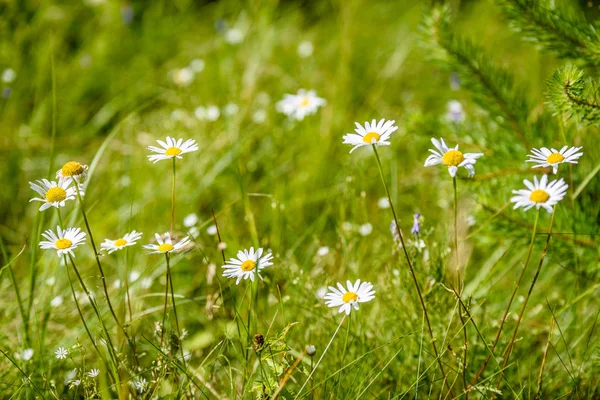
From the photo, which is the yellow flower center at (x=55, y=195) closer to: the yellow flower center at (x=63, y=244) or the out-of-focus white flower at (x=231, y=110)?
the yellow flower center at (x=63, y=244)

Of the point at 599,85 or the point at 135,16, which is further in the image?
the point at 135,16

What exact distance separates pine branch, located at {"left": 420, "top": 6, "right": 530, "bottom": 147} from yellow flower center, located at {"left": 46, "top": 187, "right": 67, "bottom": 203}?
1172 mm

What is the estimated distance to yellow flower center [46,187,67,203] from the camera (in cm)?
122

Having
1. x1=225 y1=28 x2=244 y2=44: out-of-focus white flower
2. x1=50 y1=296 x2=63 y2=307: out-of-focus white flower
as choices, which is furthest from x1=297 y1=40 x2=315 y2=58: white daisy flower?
x1=50 y1=296 x2=63 y2=307: out-of-focus white flower

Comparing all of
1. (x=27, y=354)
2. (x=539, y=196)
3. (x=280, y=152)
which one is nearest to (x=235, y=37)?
(x=280, y=152)

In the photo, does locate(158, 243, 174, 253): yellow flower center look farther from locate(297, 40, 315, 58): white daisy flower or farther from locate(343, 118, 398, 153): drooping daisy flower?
locate(297, 40, 315, 58): white daisy flower

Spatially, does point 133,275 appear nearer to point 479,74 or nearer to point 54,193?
point 54,193

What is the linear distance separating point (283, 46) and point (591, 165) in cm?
243

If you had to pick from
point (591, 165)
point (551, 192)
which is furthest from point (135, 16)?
point (551, 192)

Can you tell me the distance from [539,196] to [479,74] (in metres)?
0.73

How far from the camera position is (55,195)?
4.03 feet

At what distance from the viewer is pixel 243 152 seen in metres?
2.55

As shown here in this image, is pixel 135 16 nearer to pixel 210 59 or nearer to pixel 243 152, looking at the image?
pixel 210 59

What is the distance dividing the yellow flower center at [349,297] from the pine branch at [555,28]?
2.85ft
